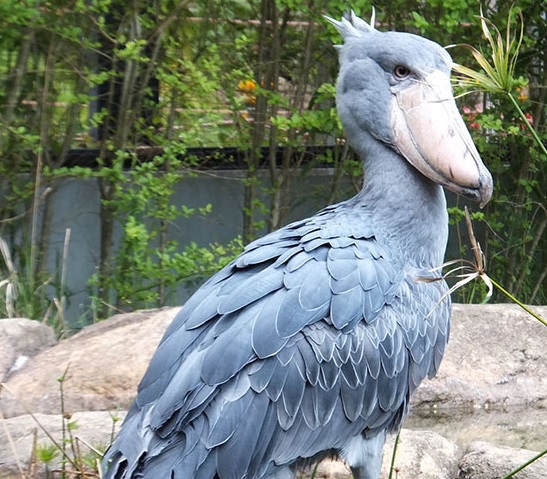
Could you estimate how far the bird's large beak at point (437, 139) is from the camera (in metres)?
3.18

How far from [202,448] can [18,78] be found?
379 centimetres

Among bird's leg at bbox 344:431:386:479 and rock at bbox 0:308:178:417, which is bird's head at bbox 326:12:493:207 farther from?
rock at bbox 0:308:178:417

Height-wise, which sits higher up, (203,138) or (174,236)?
(203,138)

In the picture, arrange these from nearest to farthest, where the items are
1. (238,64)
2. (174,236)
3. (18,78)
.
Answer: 1. (18,78)
2. (238,64)
3. (174,236)

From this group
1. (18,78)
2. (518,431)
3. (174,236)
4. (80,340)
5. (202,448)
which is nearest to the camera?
(202,448)

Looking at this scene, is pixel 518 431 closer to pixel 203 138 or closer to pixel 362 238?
pixel 362 238

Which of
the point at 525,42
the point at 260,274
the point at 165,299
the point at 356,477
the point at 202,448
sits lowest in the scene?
the point at 165,299

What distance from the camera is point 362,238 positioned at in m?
3.12

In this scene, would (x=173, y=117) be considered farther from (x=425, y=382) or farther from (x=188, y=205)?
(x=425, y=382)

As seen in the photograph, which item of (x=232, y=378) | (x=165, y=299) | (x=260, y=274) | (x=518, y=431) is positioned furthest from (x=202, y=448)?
(x=165, y=299)

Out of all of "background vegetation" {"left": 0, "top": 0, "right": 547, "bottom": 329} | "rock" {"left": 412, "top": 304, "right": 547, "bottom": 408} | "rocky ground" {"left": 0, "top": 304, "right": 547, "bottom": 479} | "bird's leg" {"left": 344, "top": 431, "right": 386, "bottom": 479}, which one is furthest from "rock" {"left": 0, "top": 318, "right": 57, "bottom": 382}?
"bird's leg" {"left": 344, "top": 431, "right": 386, "bottom": 479}

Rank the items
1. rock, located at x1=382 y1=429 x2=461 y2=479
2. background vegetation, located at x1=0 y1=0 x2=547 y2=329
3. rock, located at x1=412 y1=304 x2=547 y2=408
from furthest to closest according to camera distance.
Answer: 1. background vegetation, located at x1=0 y1=0 x2=547 y2=329
2. rock, located at x1=412 y1=304 x2=547 y2=408
3. rock, located at x1=382 y1=429 x2=461 y2=479

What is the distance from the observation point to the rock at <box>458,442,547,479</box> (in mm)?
3346

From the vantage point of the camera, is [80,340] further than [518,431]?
Yes
